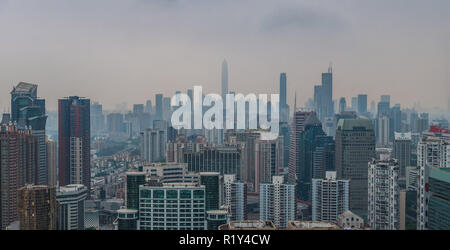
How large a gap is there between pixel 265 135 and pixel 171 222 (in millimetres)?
1710

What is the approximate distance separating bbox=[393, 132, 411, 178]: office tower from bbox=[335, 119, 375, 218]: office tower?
1.72ft

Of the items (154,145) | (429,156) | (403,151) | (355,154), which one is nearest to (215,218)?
(154,145)

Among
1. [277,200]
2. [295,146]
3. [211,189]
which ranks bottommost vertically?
[277,200]

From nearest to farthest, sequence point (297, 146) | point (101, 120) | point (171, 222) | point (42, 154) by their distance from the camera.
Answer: point (171, 222) → point (101, 120) → point (42, 154) → point (297, 146)

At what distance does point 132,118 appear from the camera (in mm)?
4352

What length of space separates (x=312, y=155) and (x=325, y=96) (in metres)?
2.22

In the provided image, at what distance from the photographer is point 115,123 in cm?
443

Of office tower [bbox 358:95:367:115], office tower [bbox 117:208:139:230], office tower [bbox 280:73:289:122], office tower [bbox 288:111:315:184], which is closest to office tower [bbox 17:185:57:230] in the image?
office tower [bbox 117:208:139:230]

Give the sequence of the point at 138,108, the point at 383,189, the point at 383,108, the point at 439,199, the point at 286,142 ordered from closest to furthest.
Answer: the point at 439,199 < the point at 138,108 < the point at 383,108 < the point at 383,189 < the point at 286,142

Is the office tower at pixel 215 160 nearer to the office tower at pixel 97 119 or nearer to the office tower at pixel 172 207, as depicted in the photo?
the office tower at pixel 172 207

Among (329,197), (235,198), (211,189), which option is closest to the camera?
(211,189)

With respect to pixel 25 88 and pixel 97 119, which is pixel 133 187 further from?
pixel 25 88
